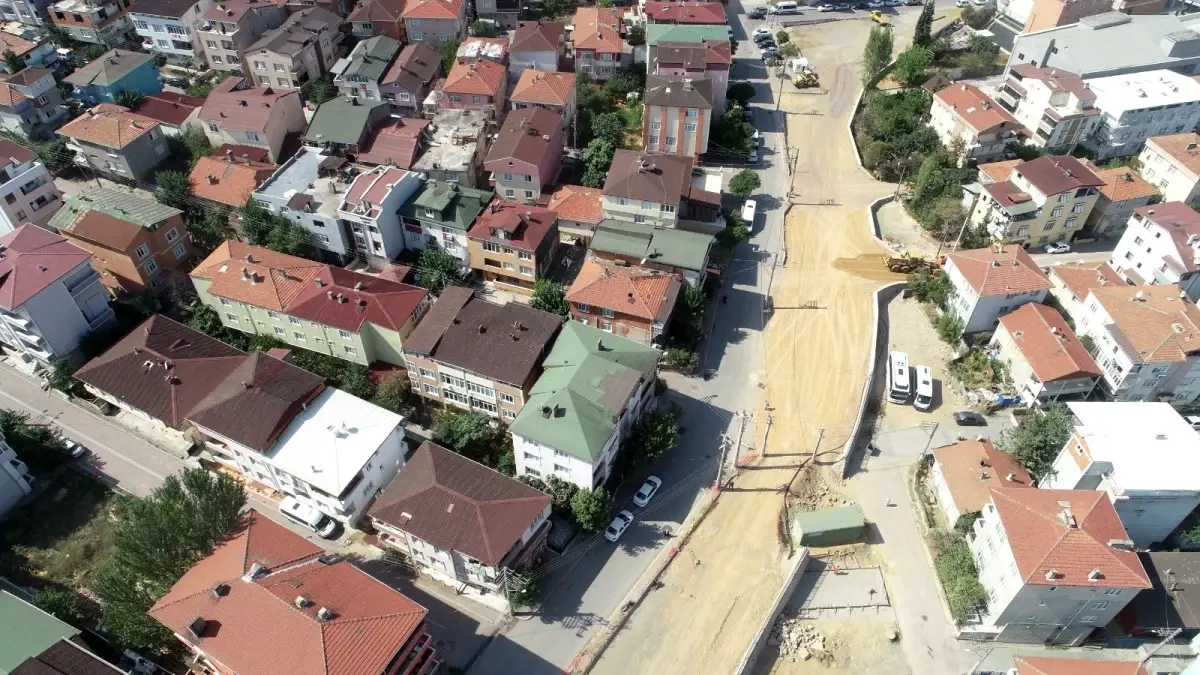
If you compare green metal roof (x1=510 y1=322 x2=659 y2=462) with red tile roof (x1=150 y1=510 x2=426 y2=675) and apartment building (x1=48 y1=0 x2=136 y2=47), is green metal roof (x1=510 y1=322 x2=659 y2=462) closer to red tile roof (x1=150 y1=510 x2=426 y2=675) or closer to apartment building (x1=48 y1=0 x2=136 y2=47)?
red tile roof (x1=150 y1=510 x2=426 y2=675)

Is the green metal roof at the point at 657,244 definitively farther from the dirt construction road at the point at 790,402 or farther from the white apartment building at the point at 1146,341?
the white apartment building at the point at 1146,341

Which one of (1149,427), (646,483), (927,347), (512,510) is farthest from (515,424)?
(1149,427)

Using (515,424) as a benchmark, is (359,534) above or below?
below

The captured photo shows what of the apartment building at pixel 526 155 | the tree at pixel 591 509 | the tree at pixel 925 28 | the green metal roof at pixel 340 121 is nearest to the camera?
the tree at pixel 591 509

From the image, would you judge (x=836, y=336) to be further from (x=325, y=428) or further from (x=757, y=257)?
(x=325, y=428)

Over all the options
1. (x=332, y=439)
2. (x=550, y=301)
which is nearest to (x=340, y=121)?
(x=550, y=301)

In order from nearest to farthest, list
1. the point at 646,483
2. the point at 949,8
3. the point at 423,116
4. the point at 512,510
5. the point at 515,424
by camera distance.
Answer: the point at 512,510, the point at 515,424, the point at 646,483, the point at 423,116, the point at 949,8

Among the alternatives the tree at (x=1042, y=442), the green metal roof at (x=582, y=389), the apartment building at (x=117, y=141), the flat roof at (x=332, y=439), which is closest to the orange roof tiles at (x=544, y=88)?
the green metal roof at (x=582, y=389)

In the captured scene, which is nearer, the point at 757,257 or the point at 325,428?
the point at 325,428
